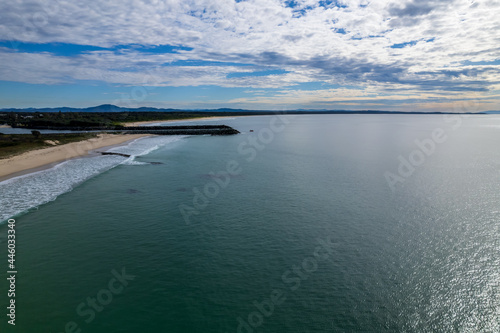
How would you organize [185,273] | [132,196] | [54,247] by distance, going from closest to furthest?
[185,273]
[54,247]
[132,196]

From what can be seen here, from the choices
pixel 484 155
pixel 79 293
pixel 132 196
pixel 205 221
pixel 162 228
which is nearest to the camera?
pixel 79 293

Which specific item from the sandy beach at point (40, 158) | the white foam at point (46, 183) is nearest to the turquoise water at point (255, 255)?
the white foam at point (46, 183)

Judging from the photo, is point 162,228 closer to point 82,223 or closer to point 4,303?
point 82,223

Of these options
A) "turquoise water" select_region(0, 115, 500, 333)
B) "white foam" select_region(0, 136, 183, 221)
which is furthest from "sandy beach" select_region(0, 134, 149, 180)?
"turquoise water" select_region(0, 115, 500, 333)

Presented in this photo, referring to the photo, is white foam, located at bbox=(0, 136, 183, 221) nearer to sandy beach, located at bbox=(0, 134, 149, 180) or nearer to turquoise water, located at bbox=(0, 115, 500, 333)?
turquoise water, located at bbox=(0, 115, 500, 333)

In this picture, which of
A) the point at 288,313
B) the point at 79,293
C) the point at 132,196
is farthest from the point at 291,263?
the point at 132,196

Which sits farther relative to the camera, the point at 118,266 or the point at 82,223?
the point at 82,223

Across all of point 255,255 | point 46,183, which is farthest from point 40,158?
point 255,255

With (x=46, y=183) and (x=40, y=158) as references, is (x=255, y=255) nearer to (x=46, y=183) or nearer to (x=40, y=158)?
(x=46, y=183)
